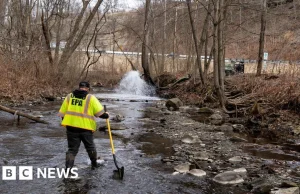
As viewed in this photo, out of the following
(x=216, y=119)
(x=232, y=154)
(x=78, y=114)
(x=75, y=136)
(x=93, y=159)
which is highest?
(x=78, y=114)

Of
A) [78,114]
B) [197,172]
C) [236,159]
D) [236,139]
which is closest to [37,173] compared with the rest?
Result: [78,114]

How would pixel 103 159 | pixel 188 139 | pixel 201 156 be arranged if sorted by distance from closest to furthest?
1. pixel 103 159
2. pixel 201 156
3. pixel 188 139

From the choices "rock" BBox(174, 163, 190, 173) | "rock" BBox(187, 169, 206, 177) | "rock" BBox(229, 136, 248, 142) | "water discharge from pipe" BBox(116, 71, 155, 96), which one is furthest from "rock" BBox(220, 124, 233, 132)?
"water discharge from pipe" BBox(116, 71, 155, 96)

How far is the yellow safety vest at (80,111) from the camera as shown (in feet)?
23.4

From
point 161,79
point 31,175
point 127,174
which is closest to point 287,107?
point 127,174

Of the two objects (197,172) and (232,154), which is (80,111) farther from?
(232,154)

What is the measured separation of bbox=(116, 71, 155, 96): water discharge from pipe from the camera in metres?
30.1

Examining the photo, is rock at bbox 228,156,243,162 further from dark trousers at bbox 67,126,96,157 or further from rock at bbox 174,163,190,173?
dark trousers at bbox 67,126,96,157

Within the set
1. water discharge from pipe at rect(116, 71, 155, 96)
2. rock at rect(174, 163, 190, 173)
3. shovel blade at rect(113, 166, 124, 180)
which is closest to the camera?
shovel blade at rect(113, 166, 124, 180)

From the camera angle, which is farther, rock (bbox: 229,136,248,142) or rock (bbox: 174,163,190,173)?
rock (bbox: 229,136,248,142)

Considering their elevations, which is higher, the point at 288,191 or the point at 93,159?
the point at 93,159

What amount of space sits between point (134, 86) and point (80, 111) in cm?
2487

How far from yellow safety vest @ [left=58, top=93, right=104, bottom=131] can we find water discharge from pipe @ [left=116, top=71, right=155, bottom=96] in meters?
22.2

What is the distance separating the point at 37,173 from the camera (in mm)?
7336
